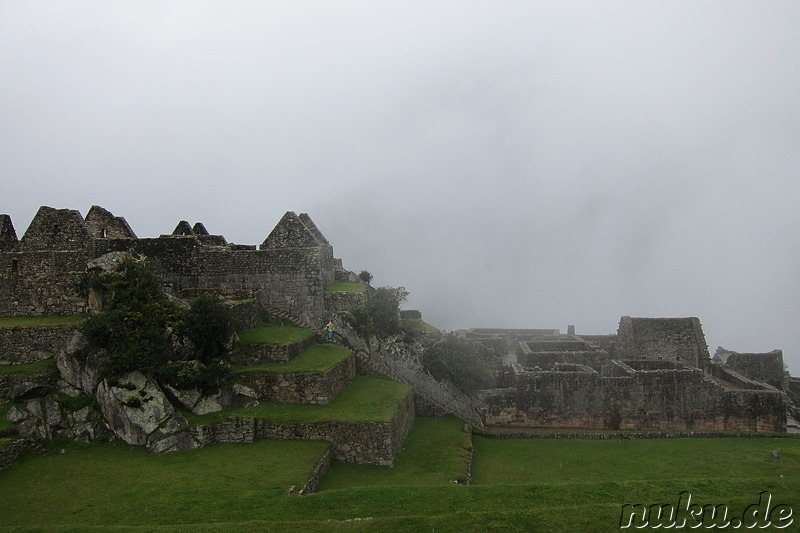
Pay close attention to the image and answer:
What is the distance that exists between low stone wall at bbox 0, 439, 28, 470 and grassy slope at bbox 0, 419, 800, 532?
27cm

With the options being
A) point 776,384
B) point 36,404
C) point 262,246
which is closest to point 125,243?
point 262,246

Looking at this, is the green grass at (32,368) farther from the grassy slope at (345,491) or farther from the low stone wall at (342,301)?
the low stone wall at (342,301)

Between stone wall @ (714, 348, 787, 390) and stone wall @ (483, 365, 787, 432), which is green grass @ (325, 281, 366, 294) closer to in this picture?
stone wall @ (483, 365, 787, 432)

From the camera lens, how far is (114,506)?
13.5 metres

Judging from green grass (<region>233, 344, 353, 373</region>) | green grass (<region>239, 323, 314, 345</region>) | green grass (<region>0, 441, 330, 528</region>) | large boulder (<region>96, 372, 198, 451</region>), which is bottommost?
green grass (<region>0, 441, 330, 528</region>)

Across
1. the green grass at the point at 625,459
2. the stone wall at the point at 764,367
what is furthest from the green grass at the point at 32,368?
the stone wall at the point at 764,367

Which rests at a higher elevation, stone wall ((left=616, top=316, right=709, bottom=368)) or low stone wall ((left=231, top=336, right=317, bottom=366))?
stone wall ((left=616, top=316, right=709, bottom=368))

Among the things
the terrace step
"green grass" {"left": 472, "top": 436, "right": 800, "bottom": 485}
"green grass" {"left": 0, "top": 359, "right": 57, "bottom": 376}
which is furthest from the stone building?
the terrace step

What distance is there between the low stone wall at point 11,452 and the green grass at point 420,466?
28.3ft

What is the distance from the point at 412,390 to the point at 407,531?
1139 centimetres

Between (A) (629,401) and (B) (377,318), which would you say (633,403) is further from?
(B) (377,318)

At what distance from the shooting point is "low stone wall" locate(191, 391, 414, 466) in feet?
57.9

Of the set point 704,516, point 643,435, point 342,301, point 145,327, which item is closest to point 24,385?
point 145,327

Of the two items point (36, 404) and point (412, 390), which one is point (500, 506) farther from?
point (36, 404)
